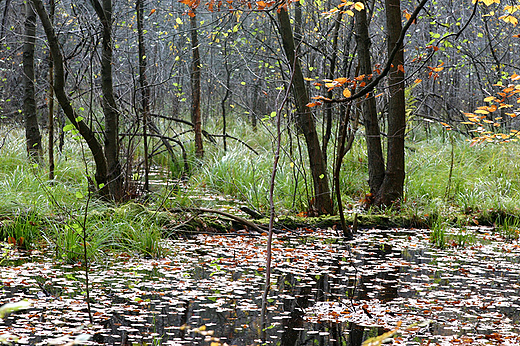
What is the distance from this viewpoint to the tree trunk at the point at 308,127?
222 inches

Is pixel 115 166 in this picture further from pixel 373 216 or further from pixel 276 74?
pixel 276 74

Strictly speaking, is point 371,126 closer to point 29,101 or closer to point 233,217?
point 233,217

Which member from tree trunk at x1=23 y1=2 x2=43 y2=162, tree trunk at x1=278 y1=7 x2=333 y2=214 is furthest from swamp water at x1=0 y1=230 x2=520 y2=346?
tree trunk at x1=23 y1=2 x2=43 y2=162

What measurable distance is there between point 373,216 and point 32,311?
13.1 ft

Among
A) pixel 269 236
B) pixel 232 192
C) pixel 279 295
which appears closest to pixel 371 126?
pixel 232 192

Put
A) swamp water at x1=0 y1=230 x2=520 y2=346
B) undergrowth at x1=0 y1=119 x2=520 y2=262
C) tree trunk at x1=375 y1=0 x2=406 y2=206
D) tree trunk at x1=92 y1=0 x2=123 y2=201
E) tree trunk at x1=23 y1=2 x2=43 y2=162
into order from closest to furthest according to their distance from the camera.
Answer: swamp water at x1=0 y1=230 x2=520 y2=346 → undergrowth at x1=0 y1=119 x2=520 y2=262 → tree trunk at x1=92 y1=0 x2=123 y2=201 → tree trunk at x1=375 y1=0 x2=406 y2=206 → tree trunk at x1=23 y1=2 x2=43 y2=162

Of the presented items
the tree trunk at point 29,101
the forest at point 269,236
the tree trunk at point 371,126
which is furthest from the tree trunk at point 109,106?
the tree trunk at point 371,126

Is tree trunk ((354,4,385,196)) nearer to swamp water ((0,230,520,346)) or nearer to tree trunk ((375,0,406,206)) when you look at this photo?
tree trunk ((375,0,406,206))

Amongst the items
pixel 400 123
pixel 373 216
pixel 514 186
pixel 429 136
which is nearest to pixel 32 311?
pixel 373 216

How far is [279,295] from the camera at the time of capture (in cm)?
346

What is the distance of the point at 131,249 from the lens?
15.0ft

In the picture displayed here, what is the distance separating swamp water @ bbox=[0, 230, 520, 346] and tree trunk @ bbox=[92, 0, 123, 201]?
1077mm

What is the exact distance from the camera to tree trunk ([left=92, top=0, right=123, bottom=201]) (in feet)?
17.2

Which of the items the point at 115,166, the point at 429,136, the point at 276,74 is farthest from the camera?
the point at 276,74
